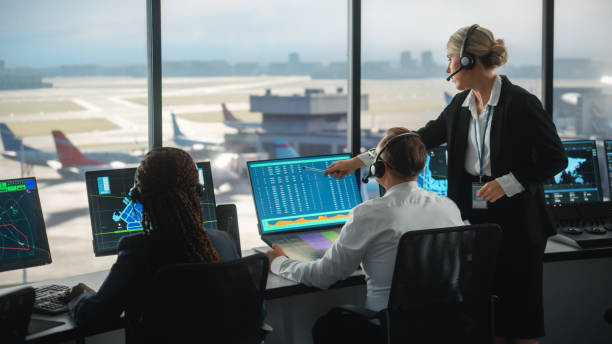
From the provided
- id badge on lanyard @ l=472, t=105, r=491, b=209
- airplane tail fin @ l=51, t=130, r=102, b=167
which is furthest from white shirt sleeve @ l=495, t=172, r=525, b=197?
airplane tail fin @ l=51, t=130, r=102, b=167

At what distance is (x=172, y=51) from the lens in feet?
10.0

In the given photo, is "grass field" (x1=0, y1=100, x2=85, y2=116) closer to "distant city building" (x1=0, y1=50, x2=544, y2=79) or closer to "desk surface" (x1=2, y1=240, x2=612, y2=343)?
"distant city building" (x1=0, y1=50, x2=544, y2=79)

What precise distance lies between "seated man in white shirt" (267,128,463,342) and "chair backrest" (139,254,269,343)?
1.26ft

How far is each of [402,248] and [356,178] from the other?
56.8 inches

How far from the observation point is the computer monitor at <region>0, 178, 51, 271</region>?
2.29m

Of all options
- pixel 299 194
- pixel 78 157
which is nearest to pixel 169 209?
pixel 299 194

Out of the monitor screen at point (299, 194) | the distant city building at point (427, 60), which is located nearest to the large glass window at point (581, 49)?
the distant city building at point (427, 60)

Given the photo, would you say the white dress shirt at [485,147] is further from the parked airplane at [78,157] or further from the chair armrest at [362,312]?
the parked airplane at [78,157]

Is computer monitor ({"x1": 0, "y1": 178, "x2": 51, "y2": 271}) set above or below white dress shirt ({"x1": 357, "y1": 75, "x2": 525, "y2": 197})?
below

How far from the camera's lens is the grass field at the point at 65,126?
11768 mm

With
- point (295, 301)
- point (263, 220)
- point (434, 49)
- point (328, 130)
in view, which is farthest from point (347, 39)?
point (328, 130)

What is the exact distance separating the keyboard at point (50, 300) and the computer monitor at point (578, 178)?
8.54 feet

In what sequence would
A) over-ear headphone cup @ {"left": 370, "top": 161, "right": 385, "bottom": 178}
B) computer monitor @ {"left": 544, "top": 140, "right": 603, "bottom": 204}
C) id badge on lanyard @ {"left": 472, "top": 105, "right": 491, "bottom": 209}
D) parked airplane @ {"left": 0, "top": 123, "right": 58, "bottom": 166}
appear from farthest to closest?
parked airplane @ {"left": 0, "top": 123, "right": 58, "bottom": 166} < computer monitor @ {"left": 544, "top": 140, "right": 603, "bottom": 204} < id badge on lanyard @ {"left": 472, "top": 105, "right": 491, "bottom": 209} < over-ear headphone cup @ {"left": 370, "top": 161, "right": 385, "bottom": 178}

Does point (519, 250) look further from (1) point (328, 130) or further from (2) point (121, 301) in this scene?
(1) point (328, 130)
